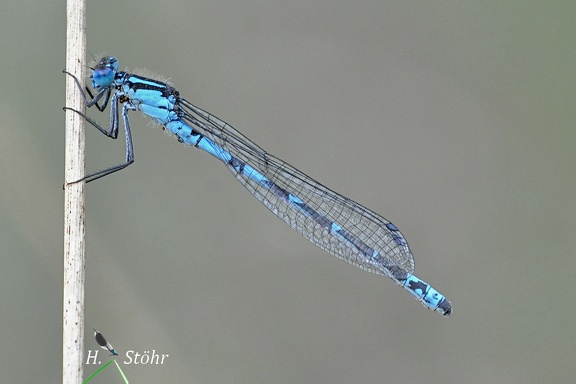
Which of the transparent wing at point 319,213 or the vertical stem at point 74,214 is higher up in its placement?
the transparent wing at point 319,213

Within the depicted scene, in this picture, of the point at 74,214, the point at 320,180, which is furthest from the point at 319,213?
the point at 74,214

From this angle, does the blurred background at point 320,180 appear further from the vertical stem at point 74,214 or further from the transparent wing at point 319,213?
the vertical stem at point 74,214

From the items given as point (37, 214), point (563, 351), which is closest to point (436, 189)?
point (563, 351)

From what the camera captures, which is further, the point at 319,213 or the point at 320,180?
the point at 320,180

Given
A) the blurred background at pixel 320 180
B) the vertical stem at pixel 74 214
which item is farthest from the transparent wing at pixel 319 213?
the vertical stem at pixel 74 214

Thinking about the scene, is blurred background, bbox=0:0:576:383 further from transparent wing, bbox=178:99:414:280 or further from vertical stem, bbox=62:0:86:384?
vertical stem, bbox=62:0:86:384

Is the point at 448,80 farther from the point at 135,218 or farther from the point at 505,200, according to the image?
the point at 135,218

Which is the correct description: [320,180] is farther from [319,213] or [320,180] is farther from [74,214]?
[74,214]
